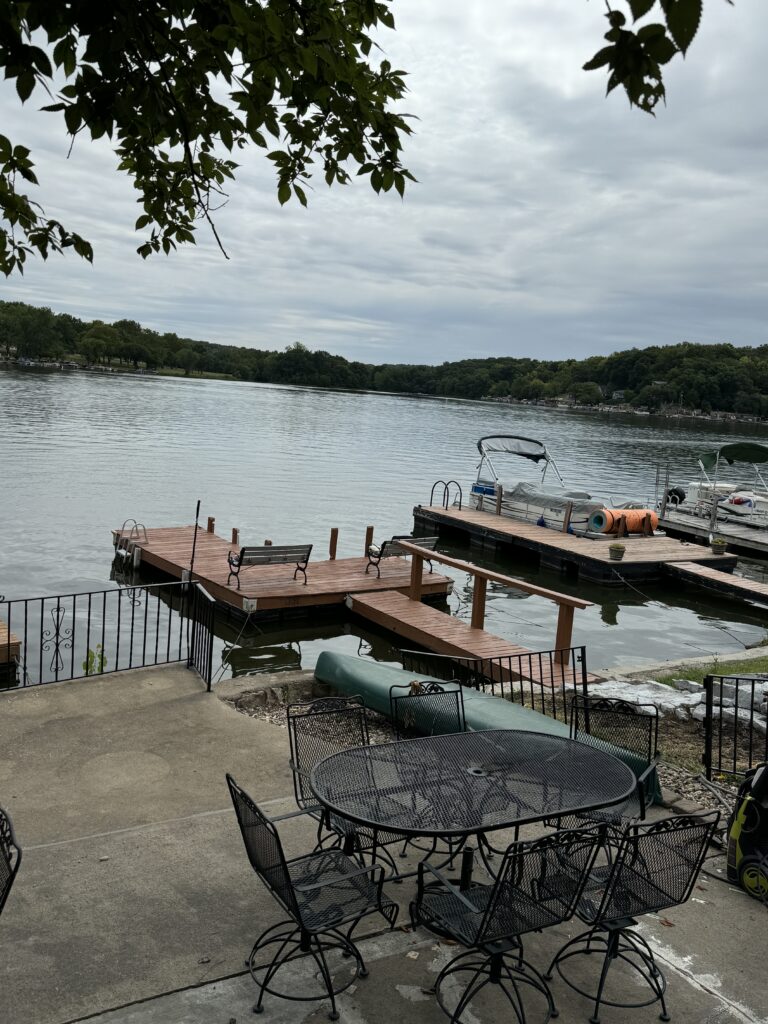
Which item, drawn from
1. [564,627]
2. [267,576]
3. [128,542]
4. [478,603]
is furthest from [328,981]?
[128,542]

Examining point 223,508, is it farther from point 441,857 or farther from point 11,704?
point 441,857

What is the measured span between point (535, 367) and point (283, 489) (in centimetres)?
15740

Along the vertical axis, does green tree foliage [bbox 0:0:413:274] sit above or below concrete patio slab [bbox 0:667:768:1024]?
above

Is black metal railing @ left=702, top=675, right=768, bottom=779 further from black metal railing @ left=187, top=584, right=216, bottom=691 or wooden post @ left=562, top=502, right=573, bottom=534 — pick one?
wooden post @ left=562, top=502, right=573, bottom=534

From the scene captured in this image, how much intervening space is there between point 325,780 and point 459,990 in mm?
1187

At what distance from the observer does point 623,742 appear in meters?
7.30

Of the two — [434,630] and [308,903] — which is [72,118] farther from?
[434,630]

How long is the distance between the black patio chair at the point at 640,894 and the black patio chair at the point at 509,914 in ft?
0.45

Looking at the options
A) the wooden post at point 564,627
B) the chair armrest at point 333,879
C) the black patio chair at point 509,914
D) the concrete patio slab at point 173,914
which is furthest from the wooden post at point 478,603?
the chair armrest at point 333,879

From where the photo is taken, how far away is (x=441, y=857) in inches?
214

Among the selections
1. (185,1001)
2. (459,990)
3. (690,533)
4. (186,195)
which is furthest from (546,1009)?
(690,533)

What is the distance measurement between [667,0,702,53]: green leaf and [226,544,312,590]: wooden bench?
51.1ft

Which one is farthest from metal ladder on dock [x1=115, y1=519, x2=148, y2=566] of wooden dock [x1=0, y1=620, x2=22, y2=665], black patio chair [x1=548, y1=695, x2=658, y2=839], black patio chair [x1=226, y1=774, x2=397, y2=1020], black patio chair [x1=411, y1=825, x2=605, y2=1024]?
black patio chair [x1=411, y1=825, x2=605, y2=1024]

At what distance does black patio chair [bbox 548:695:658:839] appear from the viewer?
5291 millimetres
